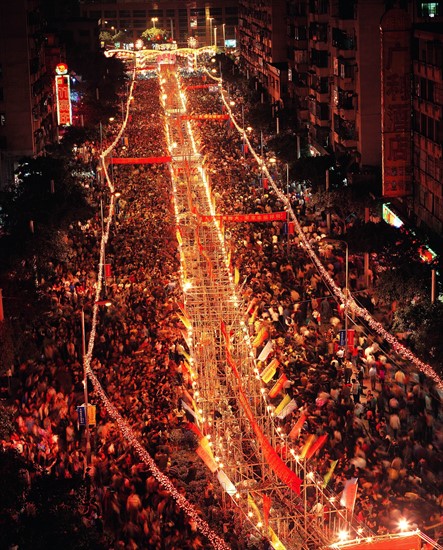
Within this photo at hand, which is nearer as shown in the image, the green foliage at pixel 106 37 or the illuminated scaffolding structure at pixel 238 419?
the illuminated scaffolding structure at pixel 238 419

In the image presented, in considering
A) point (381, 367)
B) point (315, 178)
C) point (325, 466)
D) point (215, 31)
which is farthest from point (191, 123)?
point (215, 31)

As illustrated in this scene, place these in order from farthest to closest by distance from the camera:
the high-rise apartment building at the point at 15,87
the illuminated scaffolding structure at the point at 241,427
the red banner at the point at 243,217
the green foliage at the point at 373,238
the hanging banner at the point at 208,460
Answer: the high-rise apartment building at the point at 15,87 < the red banner at the point at 243,217 < the green foliage at the point at 373,238 < the hanging banner at the point at 208,460 < the illuminated scaffolding structure at the point at 241,427

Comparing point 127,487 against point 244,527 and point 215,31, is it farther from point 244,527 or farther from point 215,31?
point 215,31

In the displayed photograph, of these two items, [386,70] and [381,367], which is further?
[386,70]

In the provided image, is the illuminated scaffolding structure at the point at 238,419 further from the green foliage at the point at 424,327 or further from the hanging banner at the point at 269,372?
the green foliage at the point at 424,327

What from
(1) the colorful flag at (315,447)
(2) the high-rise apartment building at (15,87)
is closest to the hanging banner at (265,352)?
(1) the colorful flag at (315,447)
